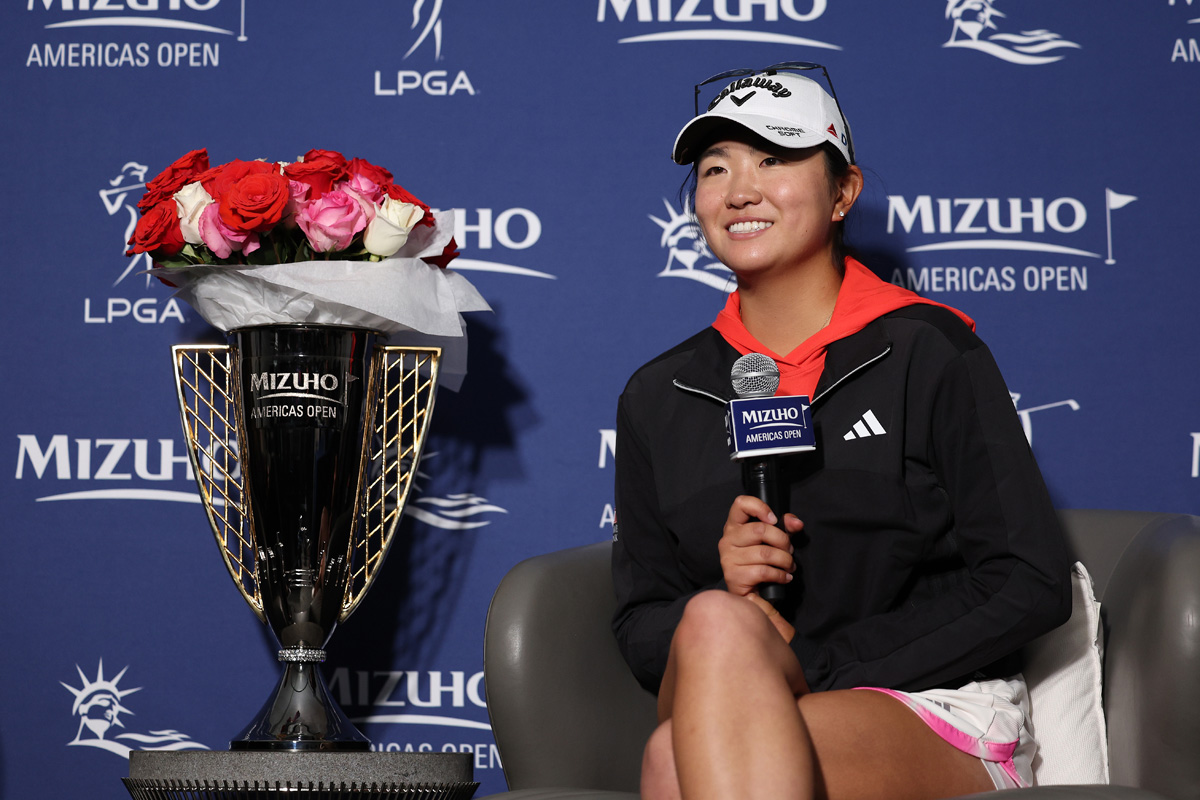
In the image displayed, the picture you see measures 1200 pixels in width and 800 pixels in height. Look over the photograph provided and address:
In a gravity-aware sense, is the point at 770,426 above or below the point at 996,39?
below

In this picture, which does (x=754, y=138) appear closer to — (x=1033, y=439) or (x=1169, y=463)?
(x=1033, y=439)

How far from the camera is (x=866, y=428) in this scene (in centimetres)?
148

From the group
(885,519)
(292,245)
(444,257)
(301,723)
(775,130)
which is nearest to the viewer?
(885,519)

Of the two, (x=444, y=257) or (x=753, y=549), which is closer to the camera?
(x=753, y=549)

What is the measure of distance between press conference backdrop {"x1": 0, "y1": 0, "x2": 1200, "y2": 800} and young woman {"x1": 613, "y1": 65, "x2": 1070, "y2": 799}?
0.56m

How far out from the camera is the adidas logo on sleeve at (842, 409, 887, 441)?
1475 millimetres

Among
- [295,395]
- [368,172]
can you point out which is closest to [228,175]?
[368,172]

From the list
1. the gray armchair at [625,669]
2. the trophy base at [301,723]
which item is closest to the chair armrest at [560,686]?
the gray armchair at [625,669]

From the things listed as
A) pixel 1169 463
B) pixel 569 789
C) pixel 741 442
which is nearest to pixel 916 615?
pixel 741 442

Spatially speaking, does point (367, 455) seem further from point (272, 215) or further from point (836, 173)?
point (836, 173)

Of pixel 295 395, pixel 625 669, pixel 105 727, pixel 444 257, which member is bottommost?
pixel 105 727

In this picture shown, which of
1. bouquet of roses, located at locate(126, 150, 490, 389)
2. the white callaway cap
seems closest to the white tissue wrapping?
bouquet of roses, located at locate(126, 150, 490, 389)

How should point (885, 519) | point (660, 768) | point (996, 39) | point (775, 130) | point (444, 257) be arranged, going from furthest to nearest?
1. point (996, 39)
2. point (444, 257)
3. point (775, 130)
4. point (885, 519)
5. point (660, 768)

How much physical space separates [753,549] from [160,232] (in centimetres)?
104
